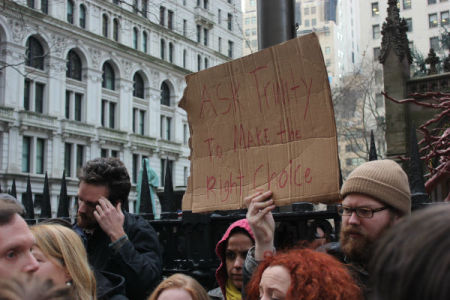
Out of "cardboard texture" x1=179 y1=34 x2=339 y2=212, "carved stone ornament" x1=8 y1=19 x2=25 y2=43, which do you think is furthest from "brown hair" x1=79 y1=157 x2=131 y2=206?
"carved stone ornament" x1=8 y1=19 x2=25 y2=43

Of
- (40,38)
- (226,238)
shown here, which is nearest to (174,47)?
(40,38)

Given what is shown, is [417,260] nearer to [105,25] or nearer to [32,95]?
[32,95]

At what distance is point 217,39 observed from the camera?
48.4m

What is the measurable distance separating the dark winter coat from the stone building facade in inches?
1155

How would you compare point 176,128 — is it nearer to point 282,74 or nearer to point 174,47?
point 174,47

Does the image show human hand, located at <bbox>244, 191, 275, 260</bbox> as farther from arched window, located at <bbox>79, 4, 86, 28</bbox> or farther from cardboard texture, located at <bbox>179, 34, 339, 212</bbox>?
arched window, located at <bbox>79, 4, 86, 28</bbox>

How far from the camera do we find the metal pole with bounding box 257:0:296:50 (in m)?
4.71

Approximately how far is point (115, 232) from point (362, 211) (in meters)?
1.60

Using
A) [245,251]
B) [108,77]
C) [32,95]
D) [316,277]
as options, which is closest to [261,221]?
[245,251]

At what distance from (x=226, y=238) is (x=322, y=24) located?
Result: 115 m

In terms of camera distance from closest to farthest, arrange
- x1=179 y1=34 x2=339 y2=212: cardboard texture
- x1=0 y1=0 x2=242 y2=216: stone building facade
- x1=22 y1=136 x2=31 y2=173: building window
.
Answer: x1=179 y1=34 x2=339 y2=212: cardboard texture, x1=0 y1=0 x2=242 y2=216: stone building facade, x1=22 y1=136 x2=31 y2=173: building window

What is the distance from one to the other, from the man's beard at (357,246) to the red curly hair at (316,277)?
0.91ft

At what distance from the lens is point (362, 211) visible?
295 cm

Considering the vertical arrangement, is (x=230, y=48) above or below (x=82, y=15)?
below
